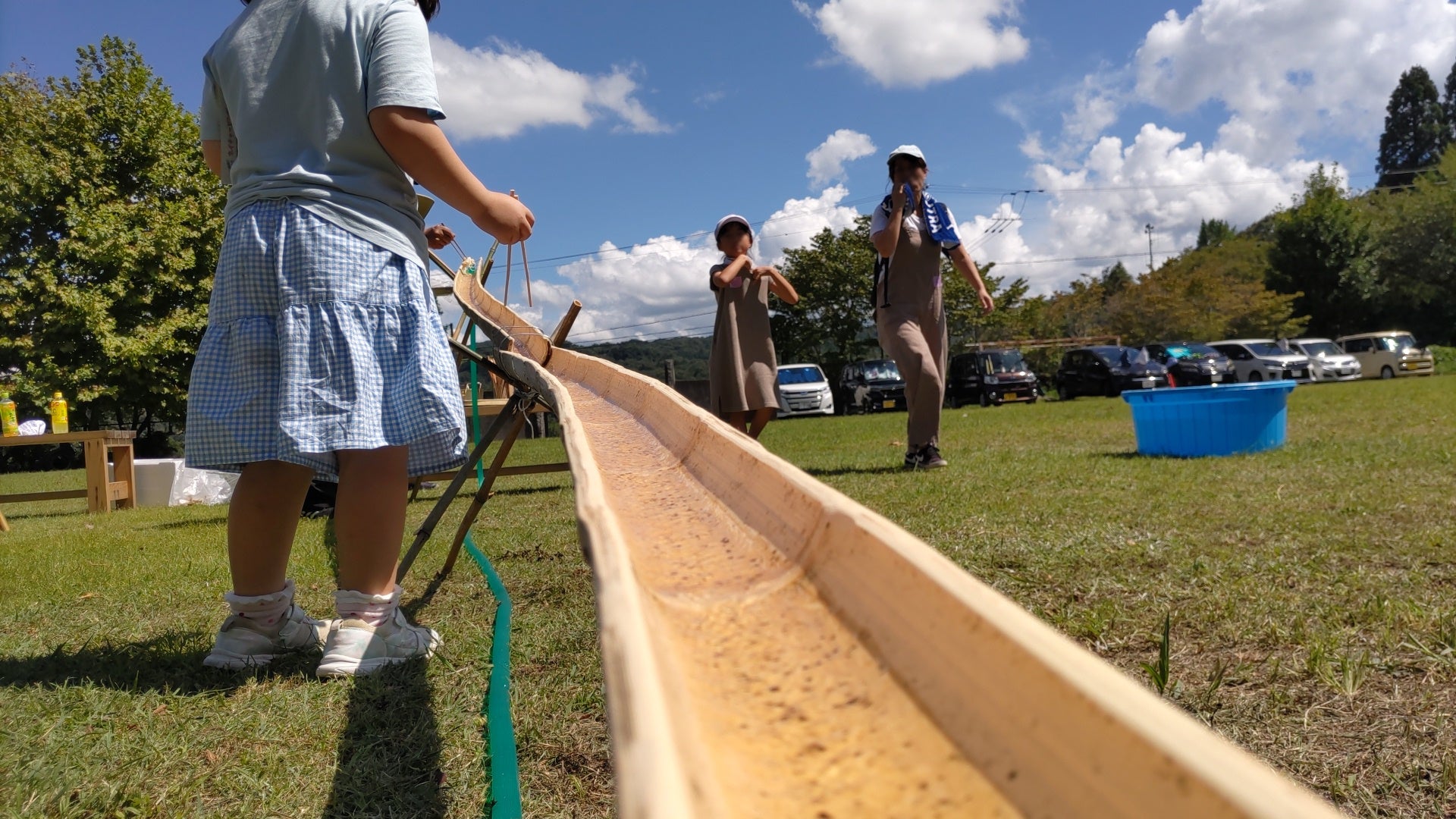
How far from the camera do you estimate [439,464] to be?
235 cm

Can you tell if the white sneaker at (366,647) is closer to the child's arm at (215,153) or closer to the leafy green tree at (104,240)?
the child's arm at (215,153)

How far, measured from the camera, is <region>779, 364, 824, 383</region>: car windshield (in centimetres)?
2377

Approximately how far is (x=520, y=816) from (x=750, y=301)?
181 inches

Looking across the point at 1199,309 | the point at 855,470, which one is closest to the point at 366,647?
the point at 855,470

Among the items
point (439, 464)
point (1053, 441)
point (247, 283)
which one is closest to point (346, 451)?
point (439, 464)

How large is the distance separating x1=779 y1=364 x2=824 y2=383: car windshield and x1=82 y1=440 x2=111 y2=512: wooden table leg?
1761cm

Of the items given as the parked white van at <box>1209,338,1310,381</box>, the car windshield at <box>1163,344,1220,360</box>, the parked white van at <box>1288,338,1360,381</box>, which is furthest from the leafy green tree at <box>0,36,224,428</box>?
A: the parked white van at <box>1288,338,1360,381</box>

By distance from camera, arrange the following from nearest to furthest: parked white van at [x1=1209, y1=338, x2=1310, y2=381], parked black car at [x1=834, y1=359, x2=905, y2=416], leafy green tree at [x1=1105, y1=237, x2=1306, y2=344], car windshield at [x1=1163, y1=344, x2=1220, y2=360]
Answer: parked black car at [x1=834, y1=359, x2=905, y2=416], car windshield at [x1=1163, y1=344, x2=1220, y2=360], parked white van at [x1=1209, y1=338, x2=1310, y2=381], leafy green tree at [x1=1105, y1=237, x2=1306, y2=344]

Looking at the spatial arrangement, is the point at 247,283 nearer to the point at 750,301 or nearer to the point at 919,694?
the point at 919,694

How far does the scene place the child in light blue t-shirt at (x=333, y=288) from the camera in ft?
6.85

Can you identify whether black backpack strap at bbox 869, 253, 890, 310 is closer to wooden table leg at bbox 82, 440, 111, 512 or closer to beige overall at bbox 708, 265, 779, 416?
beige overall at bbox 708, 265, 779, 416

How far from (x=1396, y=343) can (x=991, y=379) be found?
14.3 m

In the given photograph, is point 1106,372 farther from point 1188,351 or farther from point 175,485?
point 175,485

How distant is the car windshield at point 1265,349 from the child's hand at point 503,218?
92.2 feet
